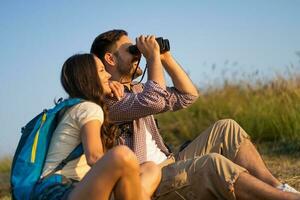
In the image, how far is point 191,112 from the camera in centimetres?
970

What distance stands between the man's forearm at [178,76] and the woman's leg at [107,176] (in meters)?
1.32

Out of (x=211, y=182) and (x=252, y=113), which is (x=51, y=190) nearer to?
(x=211, y=182)

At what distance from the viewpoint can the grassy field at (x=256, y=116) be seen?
7.98 metres

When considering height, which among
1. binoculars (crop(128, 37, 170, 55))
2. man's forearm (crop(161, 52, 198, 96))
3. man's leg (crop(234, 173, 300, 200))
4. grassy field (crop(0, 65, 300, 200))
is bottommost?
grassy field (crop(0, 65, 300, 200))

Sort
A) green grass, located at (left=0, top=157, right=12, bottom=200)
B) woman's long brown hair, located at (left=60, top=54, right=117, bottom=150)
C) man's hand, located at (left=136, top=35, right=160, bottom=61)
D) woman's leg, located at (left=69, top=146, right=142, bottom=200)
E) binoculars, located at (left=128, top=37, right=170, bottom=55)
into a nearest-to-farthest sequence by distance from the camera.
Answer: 1. woman's leg, located at (left=69, top=146, right=142, bottom=200)
2. woman's long brown hair, located at (left=60, top=54, right=117, bottom=150)
3. man's hand, located at (left=136, top=35, right=160, bottom=61)
4. binoculars, located at (left=128, top=37, right=170, bottom=55)
5. green grass, located at (left=0, top=157, right=12, bottom=200)

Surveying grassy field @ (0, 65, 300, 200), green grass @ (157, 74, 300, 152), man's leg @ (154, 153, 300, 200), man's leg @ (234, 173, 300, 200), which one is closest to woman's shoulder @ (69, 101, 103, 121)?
man's leg @ (154, 153, 300, 200)

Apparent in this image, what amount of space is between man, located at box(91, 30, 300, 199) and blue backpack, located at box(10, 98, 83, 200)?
0.68 m

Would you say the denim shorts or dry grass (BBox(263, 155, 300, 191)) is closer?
the denim shorts

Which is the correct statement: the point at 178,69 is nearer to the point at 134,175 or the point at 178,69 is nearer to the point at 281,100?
the point at 134,175

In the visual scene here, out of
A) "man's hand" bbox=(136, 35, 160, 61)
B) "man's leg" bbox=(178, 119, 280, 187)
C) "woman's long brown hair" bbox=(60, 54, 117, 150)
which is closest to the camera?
"woman's long brown hair" bbox=(60, 54, 117, 150)

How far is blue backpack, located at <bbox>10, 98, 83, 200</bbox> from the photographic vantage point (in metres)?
3.05

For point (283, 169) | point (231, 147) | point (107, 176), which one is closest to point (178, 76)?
point (231, 147)

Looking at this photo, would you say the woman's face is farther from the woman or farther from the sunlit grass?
the sunlit grass

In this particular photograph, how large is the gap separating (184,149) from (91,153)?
118 centimetres
